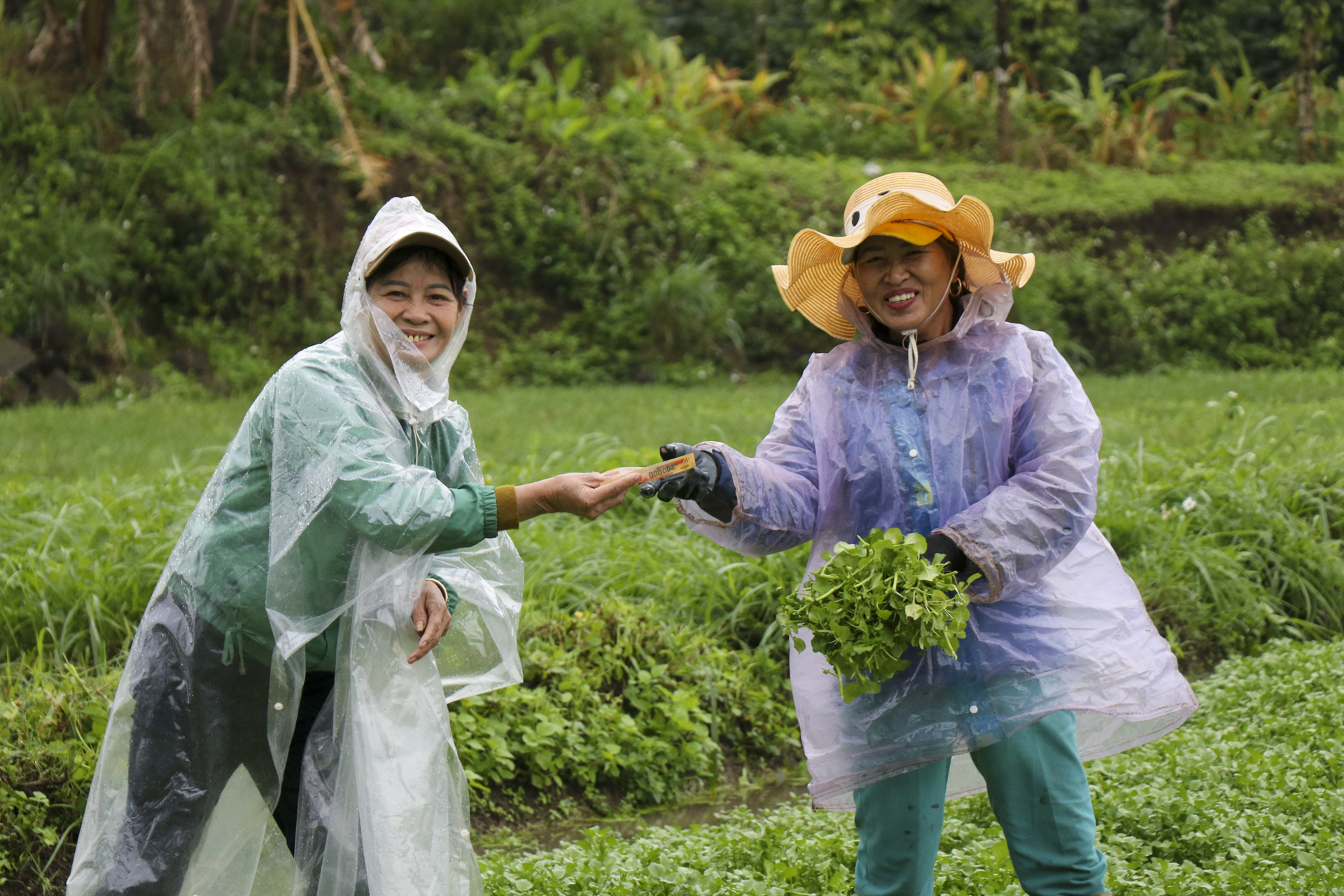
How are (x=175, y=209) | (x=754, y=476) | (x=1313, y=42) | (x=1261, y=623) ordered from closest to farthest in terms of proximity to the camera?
1. (x=754, y=476)
2. (x=1261, y=623)
3. (x=175, y=209)
4. (x=1313, y=42)

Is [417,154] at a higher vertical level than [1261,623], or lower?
higher

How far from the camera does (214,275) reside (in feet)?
37.7

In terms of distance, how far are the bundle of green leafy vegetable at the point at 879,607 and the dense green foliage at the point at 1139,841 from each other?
1.00m

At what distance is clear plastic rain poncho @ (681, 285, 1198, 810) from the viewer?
2.90 m

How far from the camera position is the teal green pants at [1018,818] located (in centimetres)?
285

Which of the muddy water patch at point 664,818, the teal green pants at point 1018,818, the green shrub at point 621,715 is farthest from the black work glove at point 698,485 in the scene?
the green shrub at point 621,715

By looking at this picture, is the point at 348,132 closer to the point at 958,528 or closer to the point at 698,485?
the point at 698,485

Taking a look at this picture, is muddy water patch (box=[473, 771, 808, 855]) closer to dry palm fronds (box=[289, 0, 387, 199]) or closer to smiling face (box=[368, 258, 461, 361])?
smiling face (box=[368, 258, 461, 361])

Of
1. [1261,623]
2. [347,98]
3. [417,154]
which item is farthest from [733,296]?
[1261,623]

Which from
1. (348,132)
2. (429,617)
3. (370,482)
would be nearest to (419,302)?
(370,482)

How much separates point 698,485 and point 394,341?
0.74m

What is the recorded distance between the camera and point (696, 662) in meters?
5.45

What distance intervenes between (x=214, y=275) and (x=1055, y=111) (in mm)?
10735

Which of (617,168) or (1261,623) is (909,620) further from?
(617,168)
